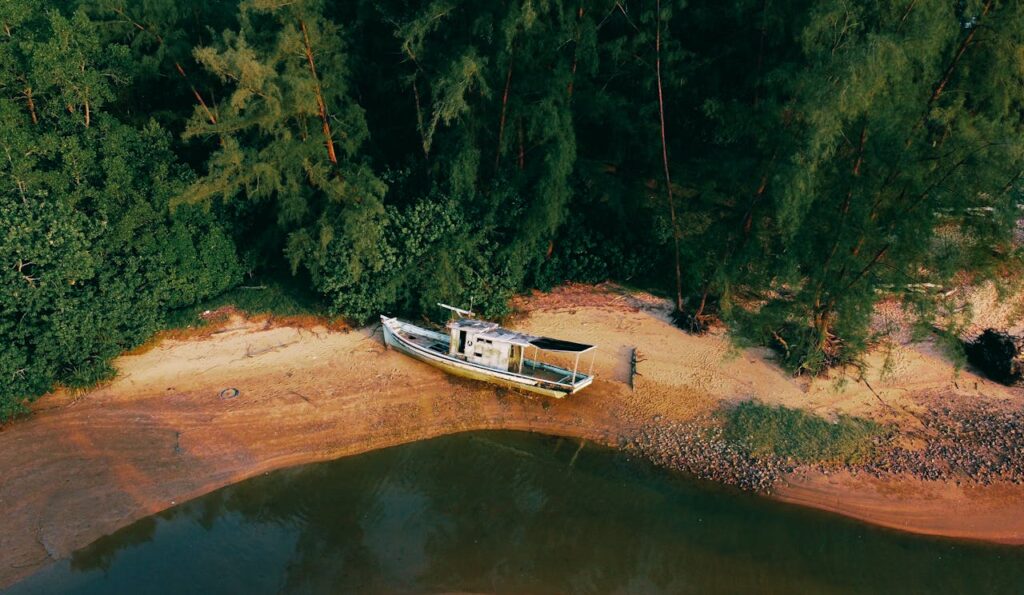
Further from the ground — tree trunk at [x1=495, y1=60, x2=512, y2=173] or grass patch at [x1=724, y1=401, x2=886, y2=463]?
tree trunk at [x1=495, y1=60, x2=512, y2=173]

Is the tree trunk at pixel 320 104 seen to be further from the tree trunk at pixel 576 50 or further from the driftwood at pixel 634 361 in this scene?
the driftwood at pixel 634 361

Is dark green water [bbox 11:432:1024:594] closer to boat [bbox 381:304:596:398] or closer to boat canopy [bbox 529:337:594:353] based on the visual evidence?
boat [bbox 381:304:596:398]

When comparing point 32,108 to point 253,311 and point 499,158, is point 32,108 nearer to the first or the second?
point 253,311

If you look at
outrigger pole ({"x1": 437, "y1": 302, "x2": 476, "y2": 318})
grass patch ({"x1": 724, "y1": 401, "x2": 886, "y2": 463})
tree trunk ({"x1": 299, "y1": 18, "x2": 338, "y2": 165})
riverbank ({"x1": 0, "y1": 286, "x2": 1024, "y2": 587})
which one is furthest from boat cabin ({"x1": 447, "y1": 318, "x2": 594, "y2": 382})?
tree trunk ({"x1": 299, "y1": 18, "x2": 338, "y2": 165})

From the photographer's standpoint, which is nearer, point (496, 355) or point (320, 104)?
point (496, 355)

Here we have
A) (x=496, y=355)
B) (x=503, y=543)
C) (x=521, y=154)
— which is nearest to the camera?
(x=503, y=543)

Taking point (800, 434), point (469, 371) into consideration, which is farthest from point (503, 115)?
point (800, 434)

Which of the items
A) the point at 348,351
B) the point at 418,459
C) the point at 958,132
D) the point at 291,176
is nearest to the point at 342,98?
the point at 291,176
